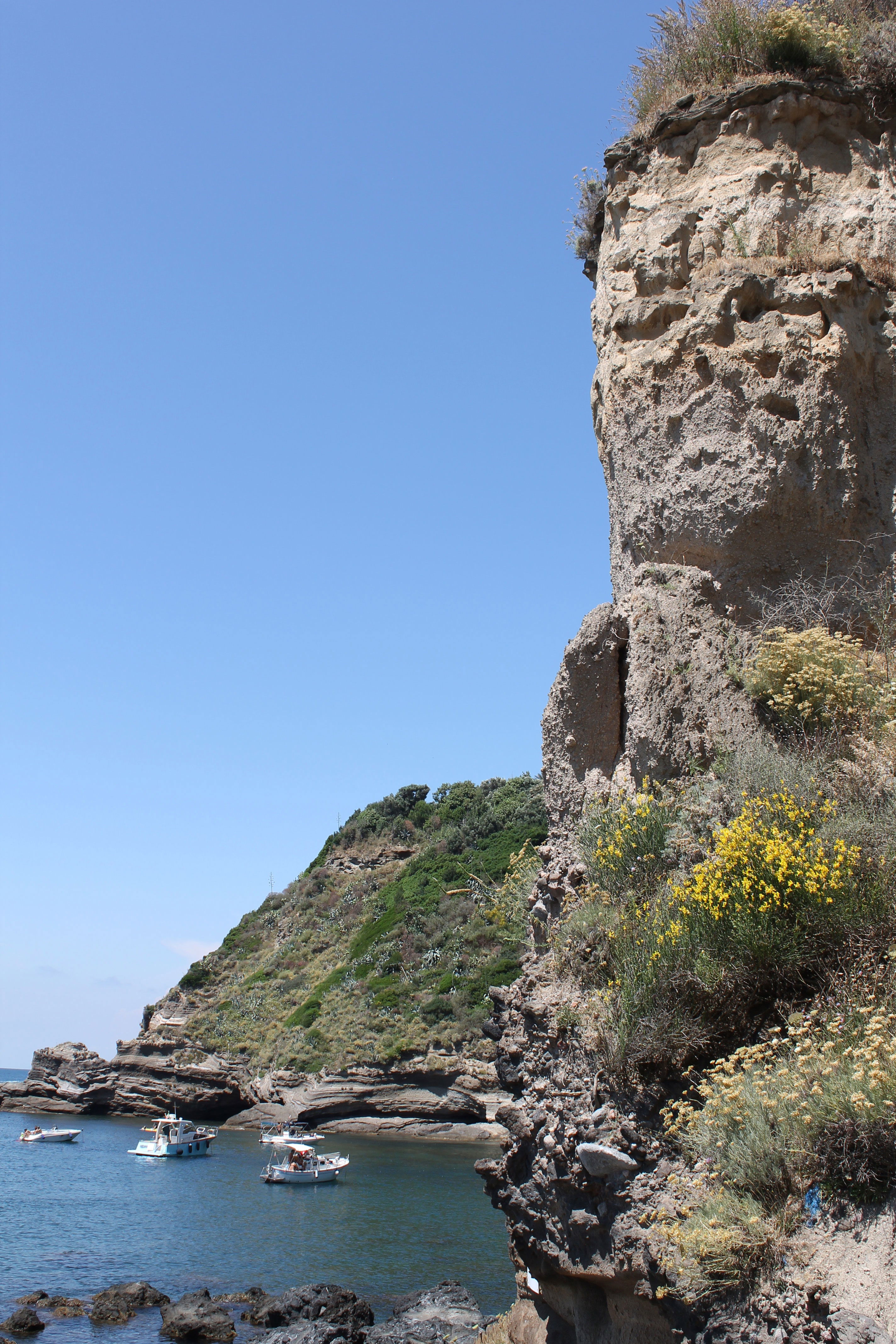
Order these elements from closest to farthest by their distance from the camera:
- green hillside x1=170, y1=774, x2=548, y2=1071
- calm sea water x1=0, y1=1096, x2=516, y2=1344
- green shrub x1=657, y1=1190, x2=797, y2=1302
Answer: green shrub x1=657, y1=1190, x2=797, y2=1302
calm sea water x1=0, y1=1096, x2=516, y2=1344
green hillside x1=170, y1=774, x2=548, y2=1071

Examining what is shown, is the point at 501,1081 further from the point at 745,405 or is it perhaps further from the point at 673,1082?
the point at 745,405

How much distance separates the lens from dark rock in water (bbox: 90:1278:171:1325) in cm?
1734

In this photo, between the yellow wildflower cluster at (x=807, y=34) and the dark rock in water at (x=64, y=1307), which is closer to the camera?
the yellow wildflower cluster at (x=807, y=34)

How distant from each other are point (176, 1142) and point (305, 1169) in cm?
1058

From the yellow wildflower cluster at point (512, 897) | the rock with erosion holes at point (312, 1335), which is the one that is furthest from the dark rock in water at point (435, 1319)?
the yellow wildflower cluster at point (512, 897)

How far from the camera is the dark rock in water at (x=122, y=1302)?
1734cm

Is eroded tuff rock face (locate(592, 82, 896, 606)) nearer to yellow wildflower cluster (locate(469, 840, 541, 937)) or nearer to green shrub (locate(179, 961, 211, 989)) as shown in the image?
yellow wildflower cluster (locate(469, 840, 541, 937))

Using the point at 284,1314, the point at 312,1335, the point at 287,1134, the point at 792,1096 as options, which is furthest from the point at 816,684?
the point at 287,1134

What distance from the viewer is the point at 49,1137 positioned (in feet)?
151

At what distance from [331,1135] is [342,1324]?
30.5 meters

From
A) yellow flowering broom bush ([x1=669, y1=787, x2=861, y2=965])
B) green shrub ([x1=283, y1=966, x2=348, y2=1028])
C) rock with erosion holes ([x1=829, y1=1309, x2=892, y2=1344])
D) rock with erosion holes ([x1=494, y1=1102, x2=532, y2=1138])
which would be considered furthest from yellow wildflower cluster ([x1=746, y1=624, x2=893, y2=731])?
green shrub ([x1=283, y1=966, x2=348, y2=1028])

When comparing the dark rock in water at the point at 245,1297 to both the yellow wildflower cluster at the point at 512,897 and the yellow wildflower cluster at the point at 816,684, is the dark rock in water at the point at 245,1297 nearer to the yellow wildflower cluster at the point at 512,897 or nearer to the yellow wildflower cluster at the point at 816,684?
the yellow wildflower cluster at the point at 512,897

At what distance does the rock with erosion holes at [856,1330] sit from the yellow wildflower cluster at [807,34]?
10329mm

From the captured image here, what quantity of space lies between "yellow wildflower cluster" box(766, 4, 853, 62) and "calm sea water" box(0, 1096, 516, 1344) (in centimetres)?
2043
